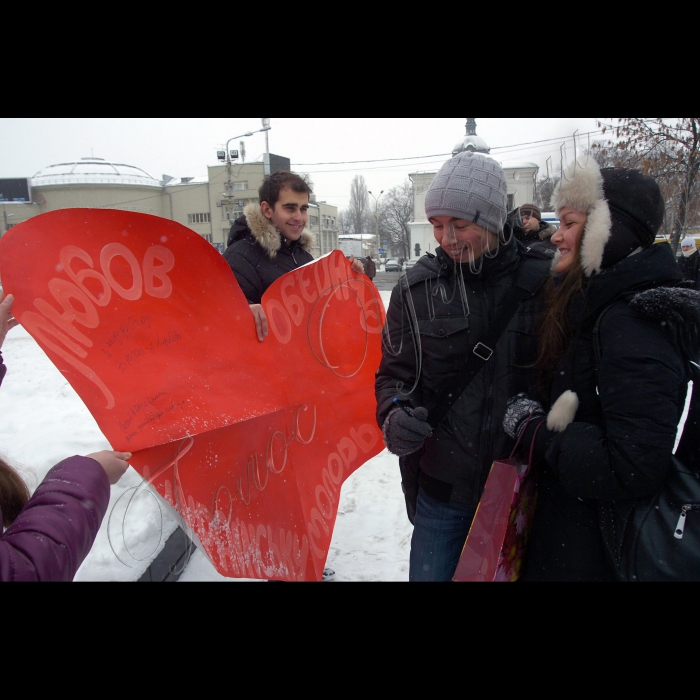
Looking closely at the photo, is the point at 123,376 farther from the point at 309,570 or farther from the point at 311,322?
the point at 309,570

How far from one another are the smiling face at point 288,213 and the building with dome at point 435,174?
0.80 metres

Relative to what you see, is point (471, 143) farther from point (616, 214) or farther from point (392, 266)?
point (616, 214)

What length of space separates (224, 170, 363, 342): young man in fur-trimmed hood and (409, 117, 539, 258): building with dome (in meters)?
0.57

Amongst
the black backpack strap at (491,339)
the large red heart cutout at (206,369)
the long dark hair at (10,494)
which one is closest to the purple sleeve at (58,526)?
the long dark hair at (10,494)

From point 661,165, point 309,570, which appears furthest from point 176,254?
point 661,165

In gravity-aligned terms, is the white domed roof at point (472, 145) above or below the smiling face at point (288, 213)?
above

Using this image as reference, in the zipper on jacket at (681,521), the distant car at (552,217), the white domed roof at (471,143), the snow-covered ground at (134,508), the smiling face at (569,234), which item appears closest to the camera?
the zipper on jacket at (681,521)

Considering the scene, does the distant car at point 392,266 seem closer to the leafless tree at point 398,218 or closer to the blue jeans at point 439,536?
the leafless tree at point 398,218

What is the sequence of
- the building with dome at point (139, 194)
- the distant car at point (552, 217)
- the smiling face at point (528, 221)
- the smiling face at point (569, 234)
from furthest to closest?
the smiling face at point (528, 221) < the building with dome at point (139, 194) < the distant car at point (552, 217) < the smiling face at point (569, 234)

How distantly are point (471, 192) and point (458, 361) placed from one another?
56 centimetres

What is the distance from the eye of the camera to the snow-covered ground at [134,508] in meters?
2.66

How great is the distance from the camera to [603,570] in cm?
127

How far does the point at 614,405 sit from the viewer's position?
3.85ft

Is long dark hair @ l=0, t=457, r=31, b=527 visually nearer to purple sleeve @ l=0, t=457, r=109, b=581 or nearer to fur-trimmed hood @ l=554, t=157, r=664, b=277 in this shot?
purple sleeve @ l=0, t=457, r=109, b=581
